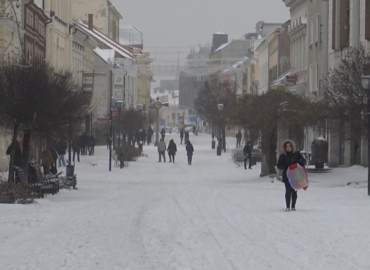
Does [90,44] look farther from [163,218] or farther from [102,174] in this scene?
[163,218]

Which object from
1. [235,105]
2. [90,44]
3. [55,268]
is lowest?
[55,268]

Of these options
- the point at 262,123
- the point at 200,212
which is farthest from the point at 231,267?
the point at 262,123

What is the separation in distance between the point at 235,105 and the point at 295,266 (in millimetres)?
29338

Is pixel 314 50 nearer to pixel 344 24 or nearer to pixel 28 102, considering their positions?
pixel 344 24

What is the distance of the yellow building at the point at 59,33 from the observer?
63.8m

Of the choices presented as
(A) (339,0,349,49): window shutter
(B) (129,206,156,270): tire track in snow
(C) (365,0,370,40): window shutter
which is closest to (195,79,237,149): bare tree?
(A) (339,0,349,49): window shutter

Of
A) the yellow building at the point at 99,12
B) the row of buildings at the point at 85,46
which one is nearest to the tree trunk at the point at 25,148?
the row of buildings at the point at 85,46

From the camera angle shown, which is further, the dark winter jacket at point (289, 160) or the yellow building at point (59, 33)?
the yellow building at point (59, 33)

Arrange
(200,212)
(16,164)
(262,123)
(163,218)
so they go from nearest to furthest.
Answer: (163,218) < (200,212) < (16,164) < (262,123)

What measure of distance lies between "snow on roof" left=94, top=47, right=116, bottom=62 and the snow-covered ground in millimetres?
65508

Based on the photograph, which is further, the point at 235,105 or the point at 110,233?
the point at 235,105

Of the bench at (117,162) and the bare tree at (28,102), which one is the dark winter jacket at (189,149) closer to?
the bench at (117,162)

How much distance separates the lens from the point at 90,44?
287ft

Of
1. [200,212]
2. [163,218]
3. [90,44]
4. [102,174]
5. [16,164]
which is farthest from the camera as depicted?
[90,44]
